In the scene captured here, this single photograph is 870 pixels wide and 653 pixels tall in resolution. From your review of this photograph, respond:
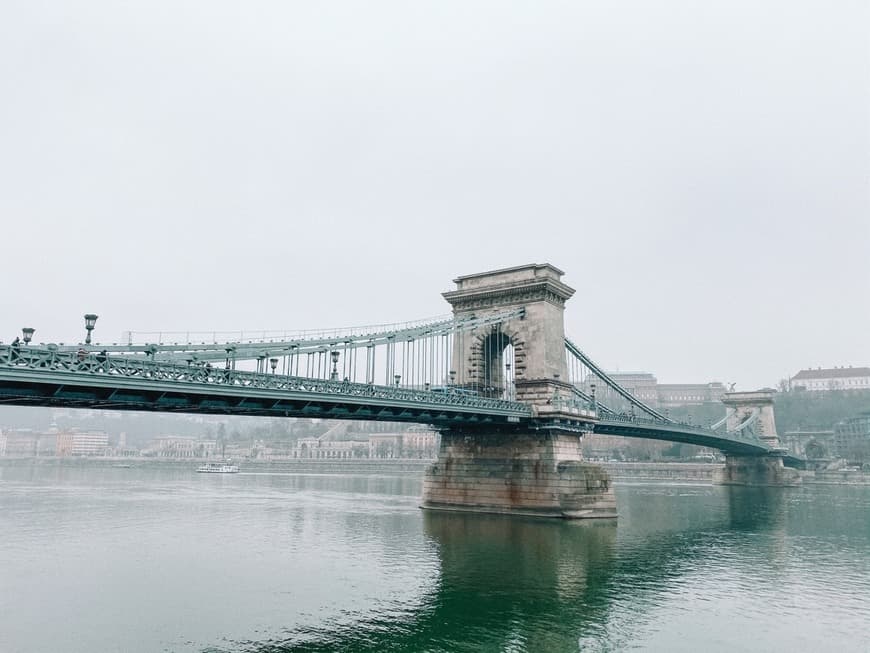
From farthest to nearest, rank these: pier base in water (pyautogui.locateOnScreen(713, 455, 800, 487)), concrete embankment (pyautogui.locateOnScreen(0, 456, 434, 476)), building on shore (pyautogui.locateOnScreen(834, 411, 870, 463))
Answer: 1. concrete embankment (pyautogui.locateOnScreen(0, 456, 434, 476))
2. building on shore (pyautogui.locateOnScreen(834, 411, 870, 463))
3. pier base in water (pyautogui.locateOnScreen(713, 455, 800, 487))

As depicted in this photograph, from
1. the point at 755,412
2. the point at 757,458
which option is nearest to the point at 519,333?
the point at 757,458

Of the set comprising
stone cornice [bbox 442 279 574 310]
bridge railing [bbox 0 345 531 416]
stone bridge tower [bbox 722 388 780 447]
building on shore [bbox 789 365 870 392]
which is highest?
building on shore [bbox 789 365 870 392]

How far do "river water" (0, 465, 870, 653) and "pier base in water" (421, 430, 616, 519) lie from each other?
185 centimetres

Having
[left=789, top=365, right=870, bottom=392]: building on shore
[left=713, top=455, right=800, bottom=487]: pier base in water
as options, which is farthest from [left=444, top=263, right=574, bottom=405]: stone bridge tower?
[left=789, top=365, right=870, bottom=392]: building on shore

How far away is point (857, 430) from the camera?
13375 centimetres

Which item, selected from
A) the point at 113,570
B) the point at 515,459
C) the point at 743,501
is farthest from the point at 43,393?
the point at 743,501

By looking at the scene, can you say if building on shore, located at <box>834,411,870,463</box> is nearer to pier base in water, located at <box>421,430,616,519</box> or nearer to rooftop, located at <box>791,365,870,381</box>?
rooftop, located at <box>791,365,870,381</box>

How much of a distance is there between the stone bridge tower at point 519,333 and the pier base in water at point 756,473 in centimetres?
5966

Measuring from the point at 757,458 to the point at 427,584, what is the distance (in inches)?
3342

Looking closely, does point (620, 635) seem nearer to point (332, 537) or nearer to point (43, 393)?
point (43, 393)

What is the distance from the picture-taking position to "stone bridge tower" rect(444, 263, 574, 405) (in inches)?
1859

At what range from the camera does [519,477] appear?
44719 mm

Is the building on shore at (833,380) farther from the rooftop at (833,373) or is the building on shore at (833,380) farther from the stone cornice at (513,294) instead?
the stone cornice at (513,294)

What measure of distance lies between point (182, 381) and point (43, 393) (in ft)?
15.2
